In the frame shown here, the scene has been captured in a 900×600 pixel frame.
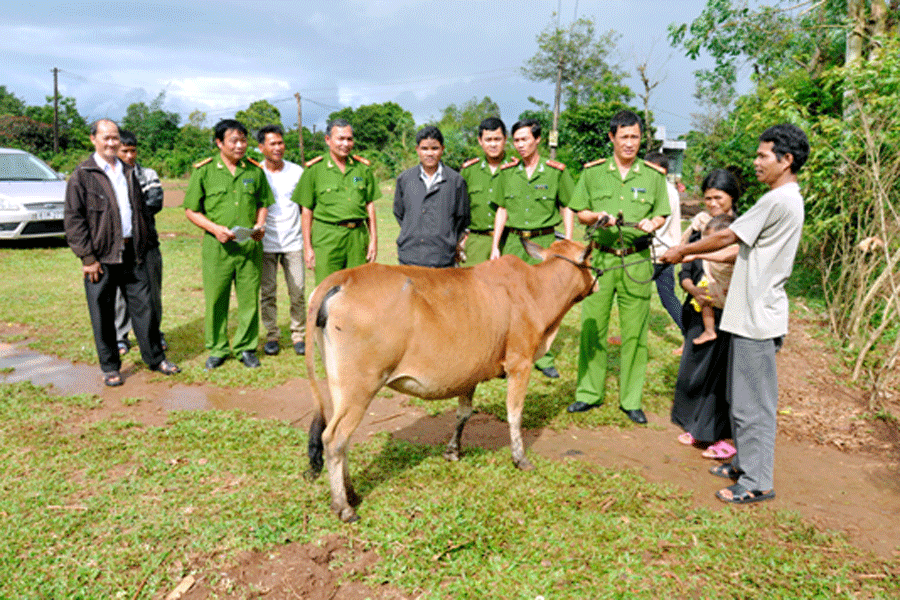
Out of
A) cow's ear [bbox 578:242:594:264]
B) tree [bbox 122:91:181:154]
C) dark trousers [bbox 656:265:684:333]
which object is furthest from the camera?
tree [bbox 122:91:181:154]

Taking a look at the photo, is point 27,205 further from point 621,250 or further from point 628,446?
point 628,446

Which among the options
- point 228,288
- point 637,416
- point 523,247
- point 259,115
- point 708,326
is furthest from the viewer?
point 259,115

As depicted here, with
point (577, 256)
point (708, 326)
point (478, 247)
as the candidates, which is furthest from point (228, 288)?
point (708, 326)

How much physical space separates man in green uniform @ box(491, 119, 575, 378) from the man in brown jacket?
12.2ft

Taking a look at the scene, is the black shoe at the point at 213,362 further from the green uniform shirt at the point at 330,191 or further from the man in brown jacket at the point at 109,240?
the green uniform shirt at the point at 330,191

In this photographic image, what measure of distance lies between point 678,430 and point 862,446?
1.48m

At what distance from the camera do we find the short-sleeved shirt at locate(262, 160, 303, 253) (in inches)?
281

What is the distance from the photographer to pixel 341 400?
371 cm

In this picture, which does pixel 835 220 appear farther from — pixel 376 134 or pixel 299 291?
pixel 376 134

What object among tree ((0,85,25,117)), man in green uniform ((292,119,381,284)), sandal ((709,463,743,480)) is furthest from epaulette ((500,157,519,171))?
tree ((0,85,25,117))

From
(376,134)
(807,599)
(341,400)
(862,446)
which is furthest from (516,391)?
(376,134)

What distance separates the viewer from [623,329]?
17.9 ft

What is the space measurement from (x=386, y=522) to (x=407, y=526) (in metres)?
0.14

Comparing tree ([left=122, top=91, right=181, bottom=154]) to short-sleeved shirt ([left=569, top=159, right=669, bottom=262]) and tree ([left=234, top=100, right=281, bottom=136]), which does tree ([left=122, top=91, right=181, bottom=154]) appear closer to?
tree ([left=234, top=100, right=281, bottom=136])
